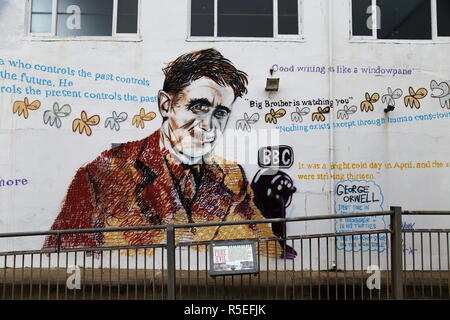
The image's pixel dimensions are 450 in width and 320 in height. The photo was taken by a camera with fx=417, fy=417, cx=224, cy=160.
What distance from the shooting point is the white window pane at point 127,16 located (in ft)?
27.2

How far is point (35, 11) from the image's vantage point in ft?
27.3

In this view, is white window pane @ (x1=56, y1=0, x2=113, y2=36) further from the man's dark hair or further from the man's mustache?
the man's mustache

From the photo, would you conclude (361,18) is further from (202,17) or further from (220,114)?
(220,114)

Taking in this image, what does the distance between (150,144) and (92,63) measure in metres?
1.96

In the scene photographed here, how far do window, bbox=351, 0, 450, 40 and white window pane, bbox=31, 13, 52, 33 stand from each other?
604 centimetres

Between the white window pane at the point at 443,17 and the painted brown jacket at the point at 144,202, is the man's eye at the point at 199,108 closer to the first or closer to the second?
the painted brown jacket at the point at 144,202

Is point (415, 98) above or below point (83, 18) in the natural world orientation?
below

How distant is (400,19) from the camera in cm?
832

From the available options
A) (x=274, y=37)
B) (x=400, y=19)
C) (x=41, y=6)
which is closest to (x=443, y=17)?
(x=400, y=19)

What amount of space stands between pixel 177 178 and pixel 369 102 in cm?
401

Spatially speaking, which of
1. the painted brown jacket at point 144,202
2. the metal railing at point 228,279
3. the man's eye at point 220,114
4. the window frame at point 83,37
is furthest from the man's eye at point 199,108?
the metal railing at point 228,279

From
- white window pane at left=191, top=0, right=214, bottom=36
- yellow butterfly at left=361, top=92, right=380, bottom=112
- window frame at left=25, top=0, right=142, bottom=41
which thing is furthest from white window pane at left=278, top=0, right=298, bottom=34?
window frame at left=25, top=0, right=142, bottom=41

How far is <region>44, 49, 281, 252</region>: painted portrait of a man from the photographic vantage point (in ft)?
26.2

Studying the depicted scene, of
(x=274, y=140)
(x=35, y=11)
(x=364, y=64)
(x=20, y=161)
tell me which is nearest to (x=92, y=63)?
(x=35, y=11)
